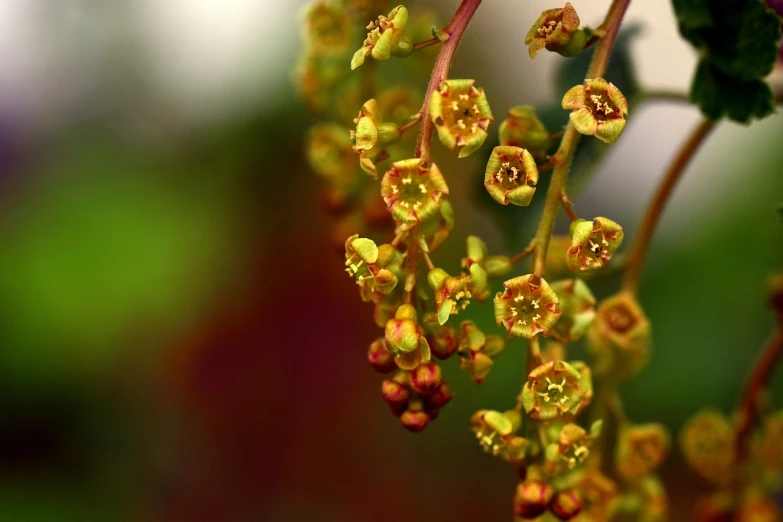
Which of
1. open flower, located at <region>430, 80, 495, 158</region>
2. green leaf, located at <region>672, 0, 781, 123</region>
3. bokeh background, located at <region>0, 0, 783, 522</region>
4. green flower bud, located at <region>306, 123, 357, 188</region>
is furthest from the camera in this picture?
bokeh background, located at <region>0, 0, 783, 522</region>

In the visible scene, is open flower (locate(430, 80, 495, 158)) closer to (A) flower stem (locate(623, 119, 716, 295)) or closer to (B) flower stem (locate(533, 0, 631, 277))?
(B) flower stem (locate(533, 0, 631, 277))

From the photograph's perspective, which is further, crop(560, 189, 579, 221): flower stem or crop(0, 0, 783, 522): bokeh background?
crop(0, 0, 783, 522): bokeh background

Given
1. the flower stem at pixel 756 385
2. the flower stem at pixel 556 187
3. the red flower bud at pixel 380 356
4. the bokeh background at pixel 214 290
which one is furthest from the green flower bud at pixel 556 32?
the bokeh background at pixel 214 290

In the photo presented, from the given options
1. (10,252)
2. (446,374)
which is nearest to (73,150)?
(10,252)

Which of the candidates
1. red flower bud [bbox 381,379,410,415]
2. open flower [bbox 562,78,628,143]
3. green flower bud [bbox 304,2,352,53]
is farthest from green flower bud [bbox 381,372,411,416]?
green flower bud [bbox 304,2,352,53]

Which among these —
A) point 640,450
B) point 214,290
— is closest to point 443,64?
point 640,450

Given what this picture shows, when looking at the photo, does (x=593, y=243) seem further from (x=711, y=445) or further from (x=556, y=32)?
(x=711, y=445)

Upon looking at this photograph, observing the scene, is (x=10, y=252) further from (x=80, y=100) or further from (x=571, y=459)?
(x=571, y=459)
